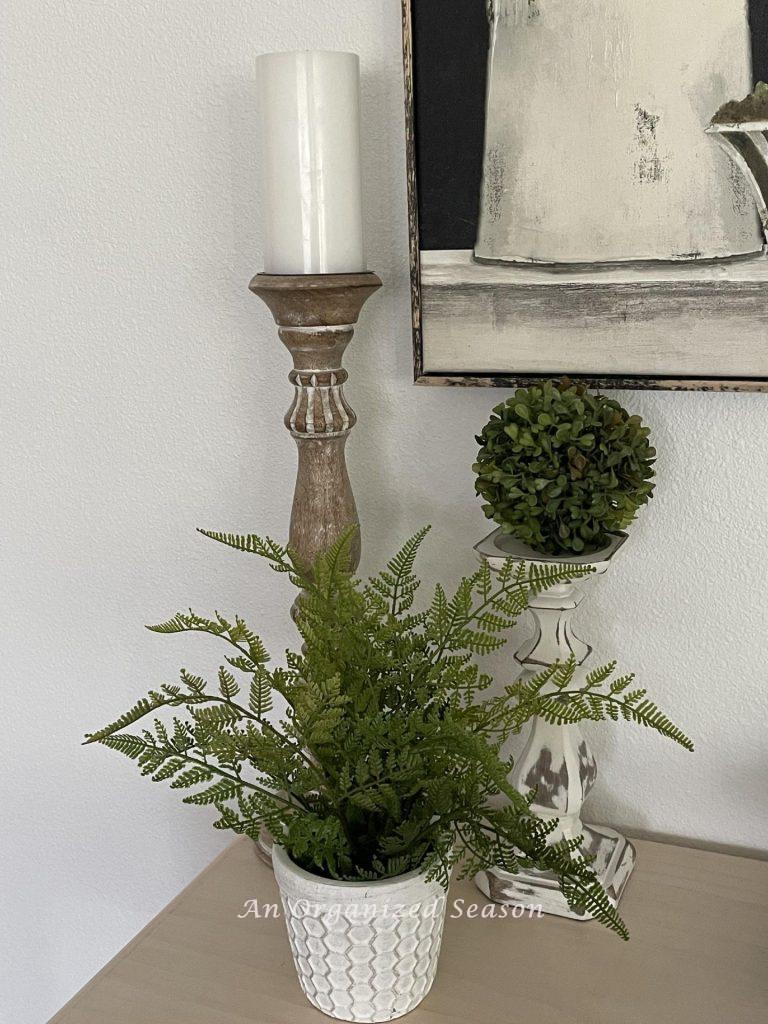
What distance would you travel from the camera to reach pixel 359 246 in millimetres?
813

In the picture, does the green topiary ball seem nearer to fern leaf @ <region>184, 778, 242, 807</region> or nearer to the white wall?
the white wall

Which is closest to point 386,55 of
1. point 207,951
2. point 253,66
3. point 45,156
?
point 253,66

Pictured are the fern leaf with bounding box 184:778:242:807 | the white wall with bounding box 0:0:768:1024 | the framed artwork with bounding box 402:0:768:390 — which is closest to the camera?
the fern leaf with bounding box 184:778:242:807

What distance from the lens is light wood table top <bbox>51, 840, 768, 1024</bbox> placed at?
705 mm

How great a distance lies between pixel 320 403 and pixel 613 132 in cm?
30

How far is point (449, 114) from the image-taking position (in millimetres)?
808

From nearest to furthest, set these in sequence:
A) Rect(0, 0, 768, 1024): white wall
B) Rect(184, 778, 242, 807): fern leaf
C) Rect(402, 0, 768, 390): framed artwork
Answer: Rect(184, 778, 242, 807): fern leaf
Rect(402, 0, 768, 390): framed artwork
Rect(0, 0, 768, 1024): white wall

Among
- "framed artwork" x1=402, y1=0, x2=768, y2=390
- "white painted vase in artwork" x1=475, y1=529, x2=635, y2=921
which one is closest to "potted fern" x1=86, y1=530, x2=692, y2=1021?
"white painted vase in artwork" x1=475, y1=529, x2=635, y2=921

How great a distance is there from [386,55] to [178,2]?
207 mm

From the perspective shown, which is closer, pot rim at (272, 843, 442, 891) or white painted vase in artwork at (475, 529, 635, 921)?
pot rim at (272, 843, 442, 891)

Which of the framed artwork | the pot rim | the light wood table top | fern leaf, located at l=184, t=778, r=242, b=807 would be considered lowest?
the light wood table top

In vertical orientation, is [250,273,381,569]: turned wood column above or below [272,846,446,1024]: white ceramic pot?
above

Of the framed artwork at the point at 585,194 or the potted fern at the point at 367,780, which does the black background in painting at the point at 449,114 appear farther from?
the potted fern at the point at 367,780

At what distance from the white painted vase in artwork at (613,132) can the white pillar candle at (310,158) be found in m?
0.11
